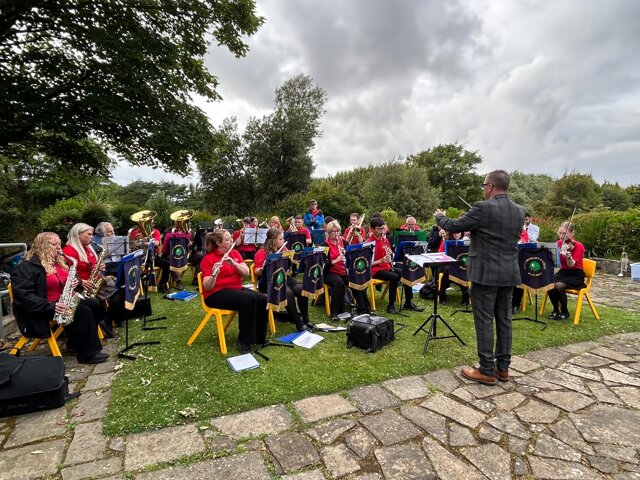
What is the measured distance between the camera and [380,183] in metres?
29.1

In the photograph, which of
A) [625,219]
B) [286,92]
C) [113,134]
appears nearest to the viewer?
[113,134]

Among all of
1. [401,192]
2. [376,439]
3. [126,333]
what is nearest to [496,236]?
[376,439]

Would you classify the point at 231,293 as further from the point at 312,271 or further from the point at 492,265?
the point at 492,265

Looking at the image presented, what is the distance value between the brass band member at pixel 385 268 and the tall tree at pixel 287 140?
48.7 feet

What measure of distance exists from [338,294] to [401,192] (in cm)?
2221

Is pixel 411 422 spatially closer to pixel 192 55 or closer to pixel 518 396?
pixel 518 396

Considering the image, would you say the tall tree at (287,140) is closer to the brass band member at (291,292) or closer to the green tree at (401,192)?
the green tree at (401,192)

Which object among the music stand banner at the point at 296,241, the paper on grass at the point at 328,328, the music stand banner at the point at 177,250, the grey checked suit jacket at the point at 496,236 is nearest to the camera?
the grey checked suit jacket at the point at 496,236

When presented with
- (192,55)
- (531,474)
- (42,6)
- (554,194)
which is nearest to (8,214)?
(42,6)

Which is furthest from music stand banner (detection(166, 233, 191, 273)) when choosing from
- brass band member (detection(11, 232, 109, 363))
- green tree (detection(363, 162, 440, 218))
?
green tree (detection(363, 162, 440, 218))

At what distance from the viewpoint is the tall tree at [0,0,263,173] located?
8.34 metres

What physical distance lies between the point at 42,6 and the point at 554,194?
113 ft

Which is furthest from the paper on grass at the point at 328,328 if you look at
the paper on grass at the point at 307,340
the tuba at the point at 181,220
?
the tuba at the point at 181,220

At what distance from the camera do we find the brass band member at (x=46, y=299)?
3736 millimetres
